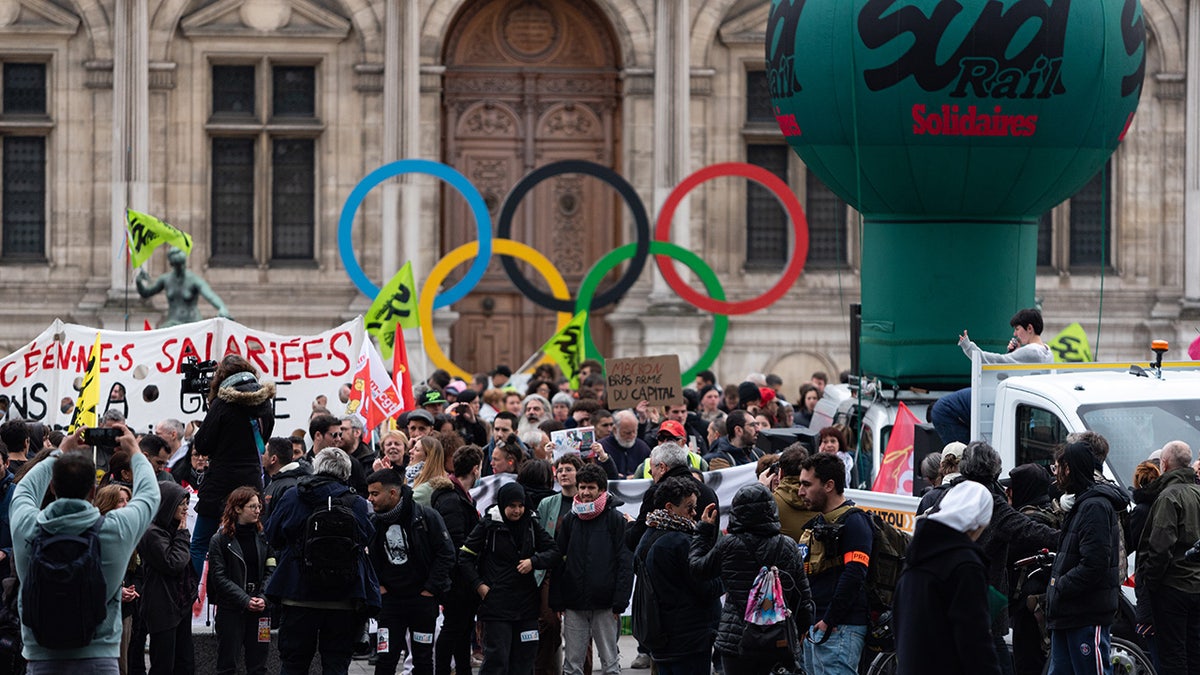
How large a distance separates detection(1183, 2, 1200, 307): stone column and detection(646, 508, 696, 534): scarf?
18.5 meters

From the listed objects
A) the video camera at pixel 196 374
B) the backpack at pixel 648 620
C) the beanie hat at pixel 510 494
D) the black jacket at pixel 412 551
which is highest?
the video camera at pixel 196 374

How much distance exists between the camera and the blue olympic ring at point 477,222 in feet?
73.8

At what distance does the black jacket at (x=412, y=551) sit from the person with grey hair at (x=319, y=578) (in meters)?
0.43

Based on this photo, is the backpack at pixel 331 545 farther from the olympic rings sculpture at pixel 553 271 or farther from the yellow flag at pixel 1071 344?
the yellow flag at pixel 1071 344

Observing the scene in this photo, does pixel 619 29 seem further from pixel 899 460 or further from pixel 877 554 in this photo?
pixel 877 554

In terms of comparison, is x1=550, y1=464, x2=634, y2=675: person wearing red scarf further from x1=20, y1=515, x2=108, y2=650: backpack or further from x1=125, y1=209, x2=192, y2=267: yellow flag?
x1=125, y1=209, x2=192, y2=267: yellow flag

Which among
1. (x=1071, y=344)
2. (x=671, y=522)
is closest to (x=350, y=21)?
(x=1071, y=344)

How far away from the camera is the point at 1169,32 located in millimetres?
27734

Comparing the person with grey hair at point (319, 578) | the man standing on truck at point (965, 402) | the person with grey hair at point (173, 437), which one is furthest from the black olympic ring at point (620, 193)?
the person with grey hair at point (319, 578)

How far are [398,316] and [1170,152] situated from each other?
1275 centimetres

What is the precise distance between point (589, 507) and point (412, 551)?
3.44 ft

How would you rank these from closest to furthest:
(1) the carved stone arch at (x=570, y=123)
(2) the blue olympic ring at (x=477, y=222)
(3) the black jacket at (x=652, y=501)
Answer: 1. (3) the black jacket at (x=652, y=501)
2. (2) the blue olympic ring at (x=477, y=222)
3. (1) the carved stone arch at (x=570, y=123)

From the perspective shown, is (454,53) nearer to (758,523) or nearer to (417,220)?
(417,220)

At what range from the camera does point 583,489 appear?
1180 centimetres
